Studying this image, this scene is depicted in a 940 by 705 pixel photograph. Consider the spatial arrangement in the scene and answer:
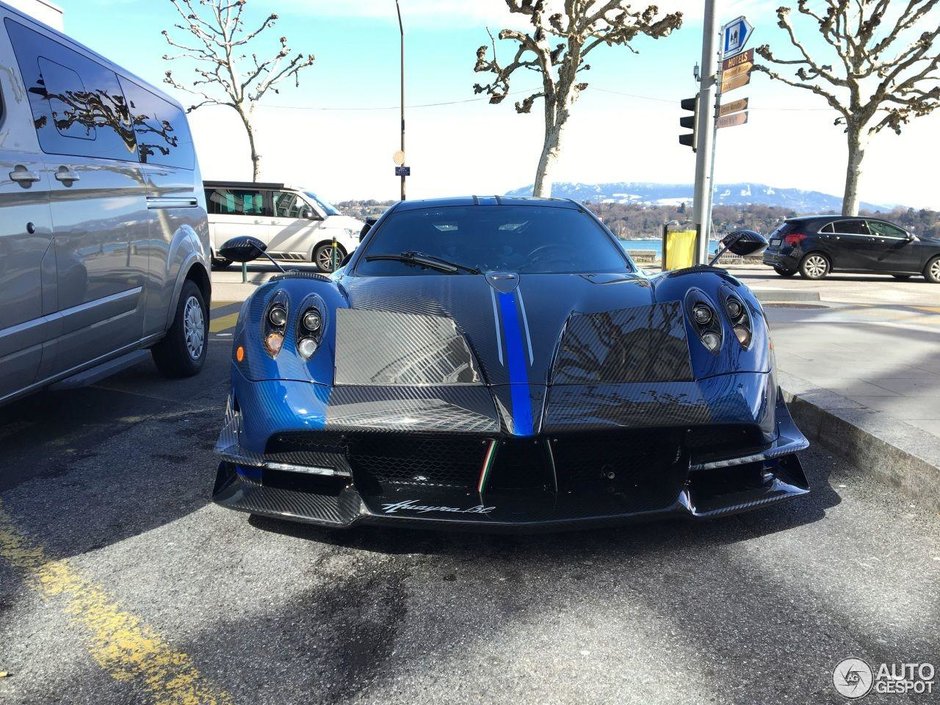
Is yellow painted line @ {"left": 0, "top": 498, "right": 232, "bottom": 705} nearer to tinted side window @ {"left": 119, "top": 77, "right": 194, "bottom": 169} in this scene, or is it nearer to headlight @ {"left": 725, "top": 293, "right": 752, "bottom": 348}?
headlight @ {"left": 725, "top": 293, "right": 752, "bottom": 348}

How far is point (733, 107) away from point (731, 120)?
0.19 metres

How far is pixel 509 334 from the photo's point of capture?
2.46 m

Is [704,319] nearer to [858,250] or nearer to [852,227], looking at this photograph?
[858,250]

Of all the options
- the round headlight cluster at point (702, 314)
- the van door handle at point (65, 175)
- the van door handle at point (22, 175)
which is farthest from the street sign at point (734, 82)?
the van door handle at point (22, 175)

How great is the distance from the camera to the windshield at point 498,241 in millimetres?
3349

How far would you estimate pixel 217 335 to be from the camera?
6.89 m

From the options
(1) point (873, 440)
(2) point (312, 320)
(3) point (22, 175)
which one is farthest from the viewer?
(1) point (873, 440)

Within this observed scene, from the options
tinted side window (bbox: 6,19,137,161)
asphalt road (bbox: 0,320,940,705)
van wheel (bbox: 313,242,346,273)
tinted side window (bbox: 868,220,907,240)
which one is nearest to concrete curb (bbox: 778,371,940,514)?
asphalt road (bbox: 0,320,940,705)

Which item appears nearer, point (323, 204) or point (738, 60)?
point (738, 60)

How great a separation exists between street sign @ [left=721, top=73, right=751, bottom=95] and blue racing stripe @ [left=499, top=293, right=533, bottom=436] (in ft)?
25.7

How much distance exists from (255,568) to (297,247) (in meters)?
12.4

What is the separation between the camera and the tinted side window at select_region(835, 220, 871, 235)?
49.5ft

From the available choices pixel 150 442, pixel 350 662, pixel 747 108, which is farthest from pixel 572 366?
pixel 747 108

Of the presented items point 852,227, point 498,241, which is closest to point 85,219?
point 498,241
